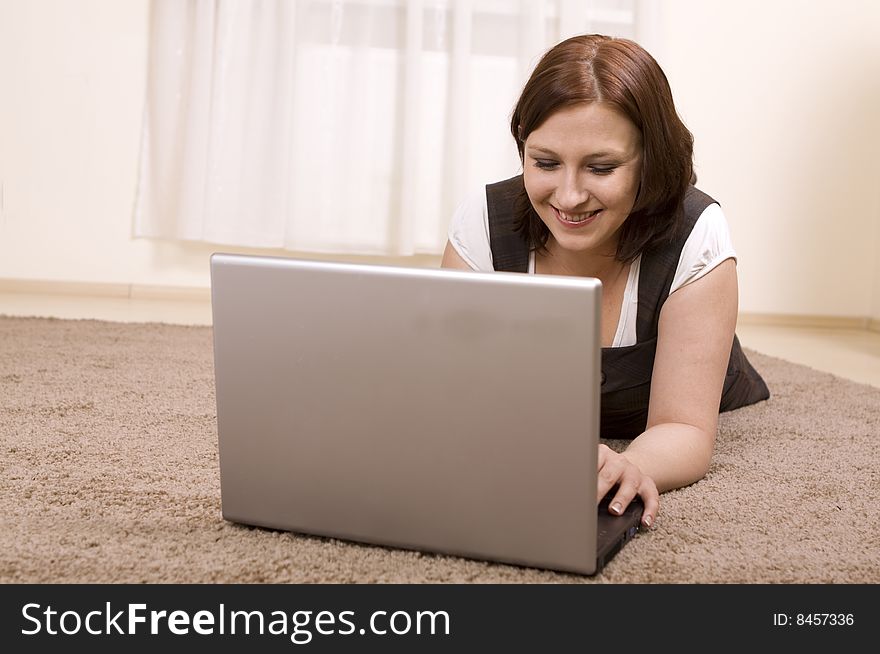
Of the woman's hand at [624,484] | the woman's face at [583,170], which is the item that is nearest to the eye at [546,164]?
the woman's face at [583,170]

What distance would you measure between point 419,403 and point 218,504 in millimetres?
353

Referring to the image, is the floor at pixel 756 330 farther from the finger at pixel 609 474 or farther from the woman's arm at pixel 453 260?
the finger at pixel 609 474

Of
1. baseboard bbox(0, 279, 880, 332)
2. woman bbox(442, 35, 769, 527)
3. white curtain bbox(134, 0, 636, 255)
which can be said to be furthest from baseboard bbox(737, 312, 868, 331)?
woman bbox(442, 35, 769, 527)

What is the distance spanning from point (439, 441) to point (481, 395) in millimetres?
58

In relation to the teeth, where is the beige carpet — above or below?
below

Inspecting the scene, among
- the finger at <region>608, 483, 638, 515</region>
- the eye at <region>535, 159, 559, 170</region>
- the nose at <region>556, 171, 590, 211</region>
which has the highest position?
the eye at <region>535, 159, 559, 170</region>

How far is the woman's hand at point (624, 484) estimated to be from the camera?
94cm

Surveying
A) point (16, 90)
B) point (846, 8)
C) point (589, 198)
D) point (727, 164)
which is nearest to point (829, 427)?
point (589, 198)

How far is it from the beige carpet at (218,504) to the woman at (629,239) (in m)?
0.09

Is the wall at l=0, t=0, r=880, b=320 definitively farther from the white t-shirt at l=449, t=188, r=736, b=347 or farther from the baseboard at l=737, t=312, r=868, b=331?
the white t-shirt at l=449, t=188, r=736, b=347

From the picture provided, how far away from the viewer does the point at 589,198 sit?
1.09m

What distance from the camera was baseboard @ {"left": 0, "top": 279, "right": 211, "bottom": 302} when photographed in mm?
2852

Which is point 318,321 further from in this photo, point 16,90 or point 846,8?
point 846,8

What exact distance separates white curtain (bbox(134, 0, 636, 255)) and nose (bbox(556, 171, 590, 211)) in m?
1.70
